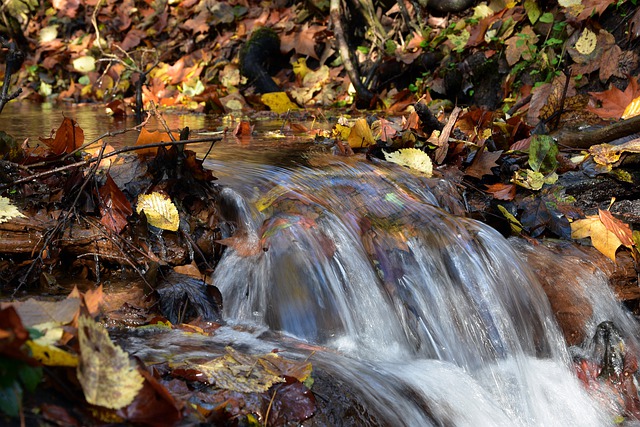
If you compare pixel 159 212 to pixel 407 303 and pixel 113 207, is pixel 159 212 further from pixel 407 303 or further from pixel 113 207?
pixel 407 303

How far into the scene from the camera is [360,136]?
3.60 m

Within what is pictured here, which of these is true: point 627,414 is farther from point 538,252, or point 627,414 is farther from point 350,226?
point 350,226

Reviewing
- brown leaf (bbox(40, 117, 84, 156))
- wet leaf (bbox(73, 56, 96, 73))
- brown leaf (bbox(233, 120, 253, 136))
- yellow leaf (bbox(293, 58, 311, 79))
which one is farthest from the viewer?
wet leaf (bbox(73, 56, 96, 73))

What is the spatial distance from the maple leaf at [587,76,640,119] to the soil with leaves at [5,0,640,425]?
0.04 ft

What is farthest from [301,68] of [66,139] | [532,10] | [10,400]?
[10,400]

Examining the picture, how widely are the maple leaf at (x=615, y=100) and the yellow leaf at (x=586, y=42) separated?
0.85 metres

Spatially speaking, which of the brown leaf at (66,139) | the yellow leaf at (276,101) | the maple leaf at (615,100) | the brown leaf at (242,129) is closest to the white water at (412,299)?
the brown leaf at (66,139)

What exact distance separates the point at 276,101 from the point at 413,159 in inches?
146

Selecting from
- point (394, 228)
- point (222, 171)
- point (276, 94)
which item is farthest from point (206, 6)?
point (394, 228)

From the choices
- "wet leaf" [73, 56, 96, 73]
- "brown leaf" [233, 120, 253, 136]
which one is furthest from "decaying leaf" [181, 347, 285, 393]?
"wet leaf" [73, 56, 96, 73]

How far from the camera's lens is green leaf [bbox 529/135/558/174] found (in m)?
3.30

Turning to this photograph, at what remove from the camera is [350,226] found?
2537 mm

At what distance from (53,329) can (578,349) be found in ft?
7.14

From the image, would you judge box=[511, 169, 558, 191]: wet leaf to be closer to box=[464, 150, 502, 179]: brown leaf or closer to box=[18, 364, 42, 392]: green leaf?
box=[464, 150, 502, 179]: brown leaf
